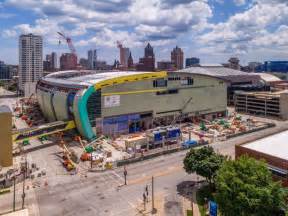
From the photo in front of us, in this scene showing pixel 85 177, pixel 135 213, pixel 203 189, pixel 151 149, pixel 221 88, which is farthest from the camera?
pixel 221 88

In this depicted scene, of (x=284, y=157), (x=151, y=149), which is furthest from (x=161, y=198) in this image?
(x=151, y=149)

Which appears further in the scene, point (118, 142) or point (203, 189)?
point (118, 142)

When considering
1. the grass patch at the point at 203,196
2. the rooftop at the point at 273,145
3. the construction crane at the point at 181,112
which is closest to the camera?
the grass patch at the point at 203,196

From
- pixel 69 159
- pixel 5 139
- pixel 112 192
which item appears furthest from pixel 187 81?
pixel 5 139

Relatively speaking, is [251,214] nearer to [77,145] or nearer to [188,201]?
[188,201]

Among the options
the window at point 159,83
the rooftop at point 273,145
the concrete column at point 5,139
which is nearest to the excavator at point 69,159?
the concrete column at point 5,139

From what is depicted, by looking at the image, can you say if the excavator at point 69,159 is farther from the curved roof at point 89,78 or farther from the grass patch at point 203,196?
the grass patch at point 203,196
